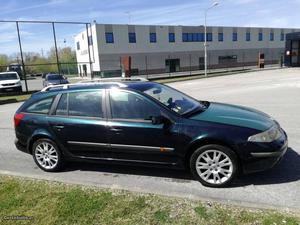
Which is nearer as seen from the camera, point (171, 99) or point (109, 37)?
point (171, 99)

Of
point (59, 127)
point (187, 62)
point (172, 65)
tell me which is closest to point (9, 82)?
point (59, 127)

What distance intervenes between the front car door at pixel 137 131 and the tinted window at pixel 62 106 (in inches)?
33.9

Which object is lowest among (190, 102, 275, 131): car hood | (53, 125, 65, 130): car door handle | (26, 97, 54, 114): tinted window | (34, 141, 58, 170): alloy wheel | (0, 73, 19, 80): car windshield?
(34, 141, 58, 170): alloy wheel

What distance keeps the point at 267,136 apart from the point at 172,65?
4821 centimetres

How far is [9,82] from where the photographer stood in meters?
23.1

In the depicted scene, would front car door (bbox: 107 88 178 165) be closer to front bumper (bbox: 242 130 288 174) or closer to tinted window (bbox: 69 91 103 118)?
tinted window (bbox: 69 91 103 118)

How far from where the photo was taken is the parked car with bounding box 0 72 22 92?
22895 millimetres

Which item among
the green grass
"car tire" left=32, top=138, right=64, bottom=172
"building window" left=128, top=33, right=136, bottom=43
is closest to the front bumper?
the green grass

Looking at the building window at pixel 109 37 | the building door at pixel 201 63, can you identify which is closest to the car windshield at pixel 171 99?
the building window at pixel 109 37

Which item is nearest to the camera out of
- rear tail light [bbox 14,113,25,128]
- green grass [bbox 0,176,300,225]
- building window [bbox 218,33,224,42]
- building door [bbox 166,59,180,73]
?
green grass [bbox 0,176,300,225]

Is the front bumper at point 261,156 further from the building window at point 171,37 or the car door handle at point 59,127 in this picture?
the building window at point 171,37

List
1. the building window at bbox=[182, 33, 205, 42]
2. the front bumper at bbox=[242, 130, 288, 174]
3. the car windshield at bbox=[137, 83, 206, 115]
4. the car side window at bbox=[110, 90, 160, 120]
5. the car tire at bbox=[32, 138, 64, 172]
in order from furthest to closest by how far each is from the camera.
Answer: the building window at bbox=[182, 33, 205, 42] → the car tire at bbox=[32, 138, 64, 172] → the car windshield at bbox=[137, 83, 206, 115] → the car side window at bbox=[110, 90, 160, 120] → the front bumper at bbox=[242, 130, 288, 174]

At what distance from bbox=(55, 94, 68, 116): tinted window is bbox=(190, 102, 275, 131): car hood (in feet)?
7.25

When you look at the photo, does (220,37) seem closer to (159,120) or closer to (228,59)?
(228,59)
